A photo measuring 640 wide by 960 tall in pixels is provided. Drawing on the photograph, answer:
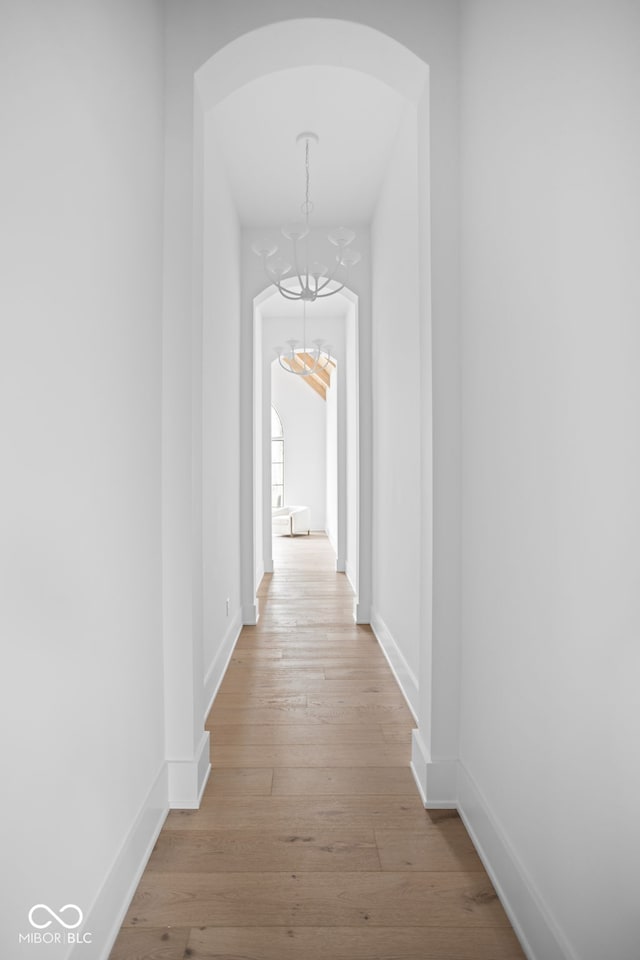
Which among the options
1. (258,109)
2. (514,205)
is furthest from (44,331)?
(258,109)

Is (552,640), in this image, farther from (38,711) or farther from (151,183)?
(151,183)

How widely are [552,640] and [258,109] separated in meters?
3.08

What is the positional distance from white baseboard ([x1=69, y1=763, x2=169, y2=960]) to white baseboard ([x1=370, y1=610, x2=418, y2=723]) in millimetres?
1351

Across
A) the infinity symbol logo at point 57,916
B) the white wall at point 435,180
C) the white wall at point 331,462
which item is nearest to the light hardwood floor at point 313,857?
the infinity symbol logo at point 57,916

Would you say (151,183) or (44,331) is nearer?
(44,331)

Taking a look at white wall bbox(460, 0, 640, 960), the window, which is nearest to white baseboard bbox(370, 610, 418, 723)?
white wall bbox(460, 0, 640, 960)

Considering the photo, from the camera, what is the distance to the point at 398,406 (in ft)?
11.2

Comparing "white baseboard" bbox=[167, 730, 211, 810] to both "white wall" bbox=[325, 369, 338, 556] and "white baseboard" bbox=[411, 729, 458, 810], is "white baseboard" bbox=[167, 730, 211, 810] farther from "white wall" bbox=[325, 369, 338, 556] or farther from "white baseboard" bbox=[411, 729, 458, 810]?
"white wall" bbox=[325, 369, 338, 556]

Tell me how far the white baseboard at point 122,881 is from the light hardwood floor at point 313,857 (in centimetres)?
4

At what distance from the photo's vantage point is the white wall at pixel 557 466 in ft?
3.38

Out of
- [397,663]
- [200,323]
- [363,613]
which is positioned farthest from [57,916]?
[363,613]

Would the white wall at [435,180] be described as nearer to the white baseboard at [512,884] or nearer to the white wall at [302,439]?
the white baseboard at [512,884]

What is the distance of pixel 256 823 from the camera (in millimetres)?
1993

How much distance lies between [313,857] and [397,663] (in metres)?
1.66
